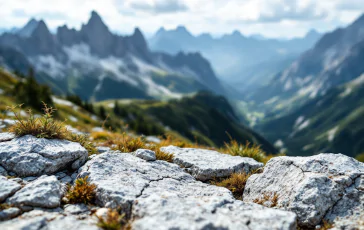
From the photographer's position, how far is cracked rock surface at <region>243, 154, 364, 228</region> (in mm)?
7777

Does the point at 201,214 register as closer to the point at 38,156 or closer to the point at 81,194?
Answer: the point at 81,194

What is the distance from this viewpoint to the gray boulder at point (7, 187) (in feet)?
23.3

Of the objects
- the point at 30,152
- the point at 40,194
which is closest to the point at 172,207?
the point at 40,194

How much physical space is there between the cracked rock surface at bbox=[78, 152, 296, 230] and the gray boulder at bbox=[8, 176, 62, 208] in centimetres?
110

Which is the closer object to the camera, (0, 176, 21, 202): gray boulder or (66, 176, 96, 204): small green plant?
(0, 176, 21, 202): gray boulder

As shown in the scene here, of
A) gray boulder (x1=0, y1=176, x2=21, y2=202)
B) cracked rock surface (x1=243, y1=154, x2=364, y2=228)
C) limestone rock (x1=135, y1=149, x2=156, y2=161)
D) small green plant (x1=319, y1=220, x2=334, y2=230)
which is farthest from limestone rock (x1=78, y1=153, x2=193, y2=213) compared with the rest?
small green plant (x1=319, y1=220, x2=334, y2=230)

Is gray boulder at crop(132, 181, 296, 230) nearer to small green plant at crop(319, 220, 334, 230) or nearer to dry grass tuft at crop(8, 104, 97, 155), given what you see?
small green plant at crop(319, 220, 334, 230)

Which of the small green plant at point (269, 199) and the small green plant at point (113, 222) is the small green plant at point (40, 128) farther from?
the small green plant at point (269, 199)

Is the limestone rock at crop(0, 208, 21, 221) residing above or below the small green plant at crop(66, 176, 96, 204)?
below

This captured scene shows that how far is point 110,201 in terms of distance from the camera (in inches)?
294

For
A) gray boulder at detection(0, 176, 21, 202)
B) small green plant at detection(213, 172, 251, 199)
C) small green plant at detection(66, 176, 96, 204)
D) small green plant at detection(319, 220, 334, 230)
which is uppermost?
small green plant at detection(319, 220, 334, 230)

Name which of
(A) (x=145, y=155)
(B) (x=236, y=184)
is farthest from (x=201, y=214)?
(A) (x=145, y=155)

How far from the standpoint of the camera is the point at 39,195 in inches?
281

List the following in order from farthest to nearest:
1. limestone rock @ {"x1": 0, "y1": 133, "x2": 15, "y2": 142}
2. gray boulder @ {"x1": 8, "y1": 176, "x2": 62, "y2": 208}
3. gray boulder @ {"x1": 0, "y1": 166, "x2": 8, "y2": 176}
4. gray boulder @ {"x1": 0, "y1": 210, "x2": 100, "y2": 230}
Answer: limestone rock @ {"x1": 0, "y1": 133, "x2": 15, "y2": 142}, gray boulder @ {"x1": 0, "y1": 166, "x2": 8, "y2": 176}, gray boulder @ {"x1": 8, "y1": 176, "x2": 62, "y2": 208}, gray boulder @ {"x1": 0, "y1": 210, "x2": 100, "y2": 230}
